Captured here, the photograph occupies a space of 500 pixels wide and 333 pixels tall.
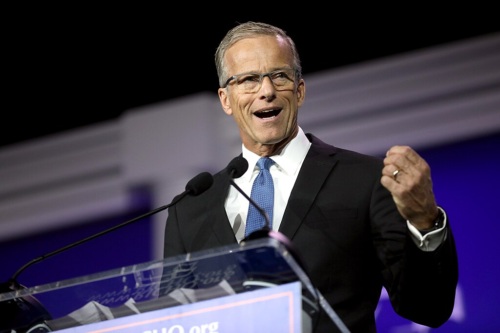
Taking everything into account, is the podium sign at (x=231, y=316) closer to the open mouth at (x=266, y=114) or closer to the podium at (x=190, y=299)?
the podium at (x=190, y=299)

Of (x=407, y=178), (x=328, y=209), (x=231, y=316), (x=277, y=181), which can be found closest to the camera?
(x=231, y=316)

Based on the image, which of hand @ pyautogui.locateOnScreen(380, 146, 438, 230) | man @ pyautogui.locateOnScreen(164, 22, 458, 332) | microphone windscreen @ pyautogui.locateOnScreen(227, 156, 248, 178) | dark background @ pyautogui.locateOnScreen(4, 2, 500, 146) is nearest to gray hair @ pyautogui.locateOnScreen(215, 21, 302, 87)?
man @ pyautogui.locateOnScreen(164, 22, 458, 332)

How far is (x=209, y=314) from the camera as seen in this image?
150cm

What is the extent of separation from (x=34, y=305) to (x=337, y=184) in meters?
0.70

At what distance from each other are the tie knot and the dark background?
1885 millimetres

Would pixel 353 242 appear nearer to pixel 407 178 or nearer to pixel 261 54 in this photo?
pixel 407 178

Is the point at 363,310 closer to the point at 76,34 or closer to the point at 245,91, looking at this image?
the point at 245,91

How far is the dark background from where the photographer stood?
3.96 m

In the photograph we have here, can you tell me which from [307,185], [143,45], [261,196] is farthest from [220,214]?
[143,45]

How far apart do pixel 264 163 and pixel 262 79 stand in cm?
19

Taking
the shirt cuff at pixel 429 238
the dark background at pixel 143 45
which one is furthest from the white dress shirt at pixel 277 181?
the dark background at pixel 143 45

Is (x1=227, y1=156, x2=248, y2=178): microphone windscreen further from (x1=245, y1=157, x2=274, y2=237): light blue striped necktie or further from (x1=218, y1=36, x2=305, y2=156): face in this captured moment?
(x1=218, y1=36, x2=305, y2=156): face

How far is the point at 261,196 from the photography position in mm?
2057

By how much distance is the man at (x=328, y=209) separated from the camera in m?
1.73
